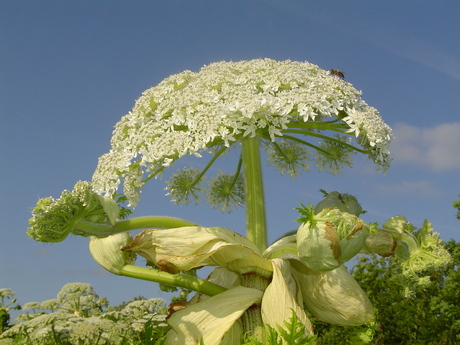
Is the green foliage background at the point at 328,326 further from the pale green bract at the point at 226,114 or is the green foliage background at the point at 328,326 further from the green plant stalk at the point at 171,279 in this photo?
the pale green bract at the point at 226,114

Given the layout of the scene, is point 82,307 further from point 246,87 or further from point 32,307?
point 246,87

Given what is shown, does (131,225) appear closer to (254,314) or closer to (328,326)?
(254,314)

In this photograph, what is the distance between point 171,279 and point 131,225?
1.75 ft

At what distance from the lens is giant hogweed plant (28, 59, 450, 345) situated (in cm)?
333

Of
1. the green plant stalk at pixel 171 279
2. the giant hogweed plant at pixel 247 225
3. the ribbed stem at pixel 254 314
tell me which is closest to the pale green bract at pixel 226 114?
the giant hogweed plant at pixel 247 225

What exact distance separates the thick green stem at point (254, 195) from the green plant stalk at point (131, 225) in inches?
18.0

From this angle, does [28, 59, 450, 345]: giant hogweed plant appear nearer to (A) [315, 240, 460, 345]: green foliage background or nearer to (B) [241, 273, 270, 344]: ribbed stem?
(B) [241, 273, 270, 344]: ribbed stem

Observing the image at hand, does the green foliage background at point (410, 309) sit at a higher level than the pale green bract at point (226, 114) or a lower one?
lower

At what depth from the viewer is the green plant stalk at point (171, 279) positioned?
3566 millimetres

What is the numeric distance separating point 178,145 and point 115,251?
2.94 ft

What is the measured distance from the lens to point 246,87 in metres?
3.63

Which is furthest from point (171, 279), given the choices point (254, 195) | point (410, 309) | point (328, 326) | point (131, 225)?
point (328, 326)

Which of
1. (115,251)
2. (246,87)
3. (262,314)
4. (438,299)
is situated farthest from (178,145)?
(438,299)

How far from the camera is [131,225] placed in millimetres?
3822
